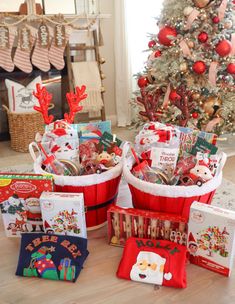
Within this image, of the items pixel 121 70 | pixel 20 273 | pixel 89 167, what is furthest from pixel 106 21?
pixel 20 273

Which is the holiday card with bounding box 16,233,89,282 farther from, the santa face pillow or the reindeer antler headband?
the santa face pillow

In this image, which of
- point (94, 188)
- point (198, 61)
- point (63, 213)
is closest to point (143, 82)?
point (198, 61)

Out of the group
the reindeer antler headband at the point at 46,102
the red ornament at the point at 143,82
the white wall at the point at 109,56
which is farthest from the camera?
the white wall at the point at 109,56

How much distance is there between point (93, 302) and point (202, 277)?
1.10ft

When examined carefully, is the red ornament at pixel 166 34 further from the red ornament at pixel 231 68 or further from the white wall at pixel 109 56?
the white wall at pixel 109 56

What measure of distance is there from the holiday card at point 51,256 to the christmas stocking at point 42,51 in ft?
8.58

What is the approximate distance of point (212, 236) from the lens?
1018 millimetres

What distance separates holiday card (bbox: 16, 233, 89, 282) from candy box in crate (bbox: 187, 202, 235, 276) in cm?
35

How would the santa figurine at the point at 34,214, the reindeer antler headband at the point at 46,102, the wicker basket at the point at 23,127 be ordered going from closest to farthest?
the santa figurine at the point at 34,214 < the reindeer antler headband at the point at 46,102 < the wicker basket at the point at 23,127

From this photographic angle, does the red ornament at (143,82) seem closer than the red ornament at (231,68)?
No

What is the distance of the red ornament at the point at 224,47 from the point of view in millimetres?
2649

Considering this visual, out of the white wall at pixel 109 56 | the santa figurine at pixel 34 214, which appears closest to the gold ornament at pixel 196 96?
the white wall at pixel 109 56

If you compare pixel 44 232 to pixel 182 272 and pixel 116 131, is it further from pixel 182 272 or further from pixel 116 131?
pixel 116 131

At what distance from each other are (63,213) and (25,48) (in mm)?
2600
